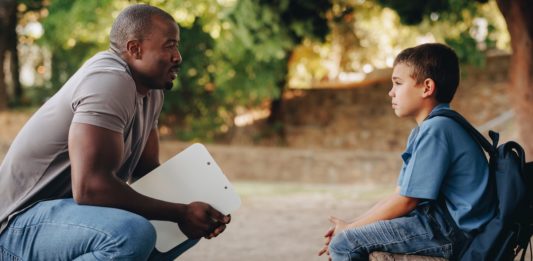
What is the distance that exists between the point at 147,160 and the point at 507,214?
1.65 m

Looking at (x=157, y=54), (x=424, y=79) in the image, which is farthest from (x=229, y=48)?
(x=424, y=79)

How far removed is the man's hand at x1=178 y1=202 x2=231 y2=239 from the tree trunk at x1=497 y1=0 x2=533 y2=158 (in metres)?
5.37

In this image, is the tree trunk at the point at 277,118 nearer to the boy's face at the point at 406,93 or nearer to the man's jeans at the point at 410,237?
the boy's face at the point at 406,93

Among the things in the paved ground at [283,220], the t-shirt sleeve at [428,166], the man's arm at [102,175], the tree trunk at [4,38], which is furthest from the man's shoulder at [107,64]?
the tree trunk at [4,38]

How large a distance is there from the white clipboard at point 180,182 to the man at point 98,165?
0.42 ft

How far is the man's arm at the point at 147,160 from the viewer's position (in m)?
3.34

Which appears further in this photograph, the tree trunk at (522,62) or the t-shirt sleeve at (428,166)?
the tree trunk at (522,62)

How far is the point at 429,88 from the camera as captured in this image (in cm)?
286

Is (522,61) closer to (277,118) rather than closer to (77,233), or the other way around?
(77,233)

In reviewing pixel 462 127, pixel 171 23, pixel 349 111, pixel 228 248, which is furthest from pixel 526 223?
pixel 349 111

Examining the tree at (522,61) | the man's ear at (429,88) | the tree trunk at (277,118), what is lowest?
the tree trunk at (277,118)

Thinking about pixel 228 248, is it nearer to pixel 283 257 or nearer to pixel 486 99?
pixel 283 257

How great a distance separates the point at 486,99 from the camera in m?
15.1

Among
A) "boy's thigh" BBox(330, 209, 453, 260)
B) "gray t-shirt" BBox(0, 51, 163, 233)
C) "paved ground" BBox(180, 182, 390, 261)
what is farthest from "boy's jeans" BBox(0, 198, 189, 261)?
"paved ground" BBox(180, 182, 390, 261)
